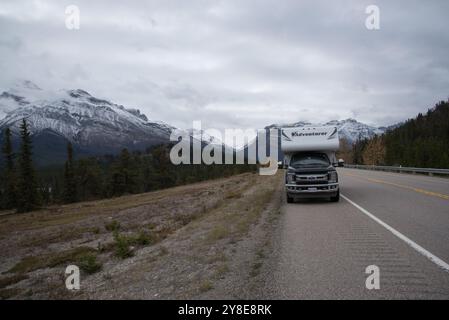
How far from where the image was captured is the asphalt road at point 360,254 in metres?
5.46

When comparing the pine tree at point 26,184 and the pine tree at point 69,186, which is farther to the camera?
the pine tree at point 69,186

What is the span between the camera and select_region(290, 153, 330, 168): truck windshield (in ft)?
56.9

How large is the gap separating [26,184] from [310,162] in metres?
50.8

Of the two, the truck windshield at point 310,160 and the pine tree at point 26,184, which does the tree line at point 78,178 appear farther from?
the truck windshield at point 310,160

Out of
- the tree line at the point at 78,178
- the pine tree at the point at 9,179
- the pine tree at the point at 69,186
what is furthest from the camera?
the pine tree at the point at 69,186

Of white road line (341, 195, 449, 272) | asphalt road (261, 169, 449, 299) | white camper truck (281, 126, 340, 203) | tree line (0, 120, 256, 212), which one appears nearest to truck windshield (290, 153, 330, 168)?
white camper truck (281, 126, 340, 203)

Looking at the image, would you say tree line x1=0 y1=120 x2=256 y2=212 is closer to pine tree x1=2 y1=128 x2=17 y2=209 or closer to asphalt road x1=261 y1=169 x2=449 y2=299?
pine tree x1=2 y1=128 x2=17 y2=209

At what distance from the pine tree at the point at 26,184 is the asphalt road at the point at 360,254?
5126 cm

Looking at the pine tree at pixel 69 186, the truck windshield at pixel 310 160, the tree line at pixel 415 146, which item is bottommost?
the pine tree at pixel 69 186

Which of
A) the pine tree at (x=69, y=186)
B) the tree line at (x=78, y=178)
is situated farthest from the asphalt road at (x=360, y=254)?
the pine tree at (x=69, y=186)

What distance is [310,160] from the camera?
17906mm

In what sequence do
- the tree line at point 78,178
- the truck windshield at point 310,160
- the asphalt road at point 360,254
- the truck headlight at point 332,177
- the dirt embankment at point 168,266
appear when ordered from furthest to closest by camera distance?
the tree line at point 78,178, the truck windshield at point 310,160, the truck headlight at point 332,177, the dirt embankment at point 168,266, the asphalt road at point 360,254

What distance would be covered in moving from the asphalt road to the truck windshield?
4.33m

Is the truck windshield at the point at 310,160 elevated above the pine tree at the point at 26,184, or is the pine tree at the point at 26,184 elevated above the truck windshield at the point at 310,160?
the truck windshield at the point at 310,160
